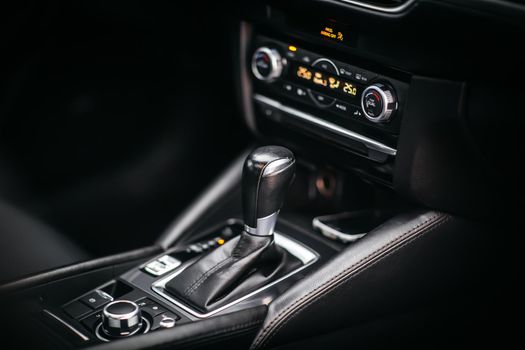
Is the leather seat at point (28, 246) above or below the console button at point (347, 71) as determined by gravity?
below

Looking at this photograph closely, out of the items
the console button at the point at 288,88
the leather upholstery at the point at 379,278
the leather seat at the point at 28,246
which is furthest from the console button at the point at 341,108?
the leather seat at the point at 28,246

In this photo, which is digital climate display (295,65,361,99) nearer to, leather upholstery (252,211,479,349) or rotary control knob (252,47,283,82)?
rotary control knob (252,47,283,82)

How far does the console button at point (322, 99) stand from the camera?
135 centimetres

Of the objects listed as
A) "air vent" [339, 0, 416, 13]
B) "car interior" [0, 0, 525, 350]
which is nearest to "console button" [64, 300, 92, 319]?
"car interior" [0, 0, 525, 350]

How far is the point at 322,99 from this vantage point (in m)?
1.37

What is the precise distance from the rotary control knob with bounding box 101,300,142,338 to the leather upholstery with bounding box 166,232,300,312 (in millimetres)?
104

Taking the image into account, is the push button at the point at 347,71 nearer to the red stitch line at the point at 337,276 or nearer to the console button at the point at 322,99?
the console button at the point at 322,99

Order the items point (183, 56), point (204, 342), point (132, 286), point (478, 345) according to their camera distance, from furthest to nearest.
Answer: point (183, 56) → point (478, 345) → point (132, 286) → point (204, 342)

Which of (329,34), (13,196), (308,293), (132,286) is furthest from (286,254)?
(13,196)

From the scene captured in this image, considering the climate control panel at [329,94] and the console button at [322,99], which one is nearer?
the climate control panel at [329,94]

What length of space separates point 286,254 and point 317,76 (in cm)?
35

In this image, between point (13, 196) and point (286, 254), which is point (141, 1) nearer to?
point (13, 196)

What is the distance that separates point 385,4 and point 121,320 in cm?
67

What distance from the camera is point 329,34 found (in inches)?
50.5
